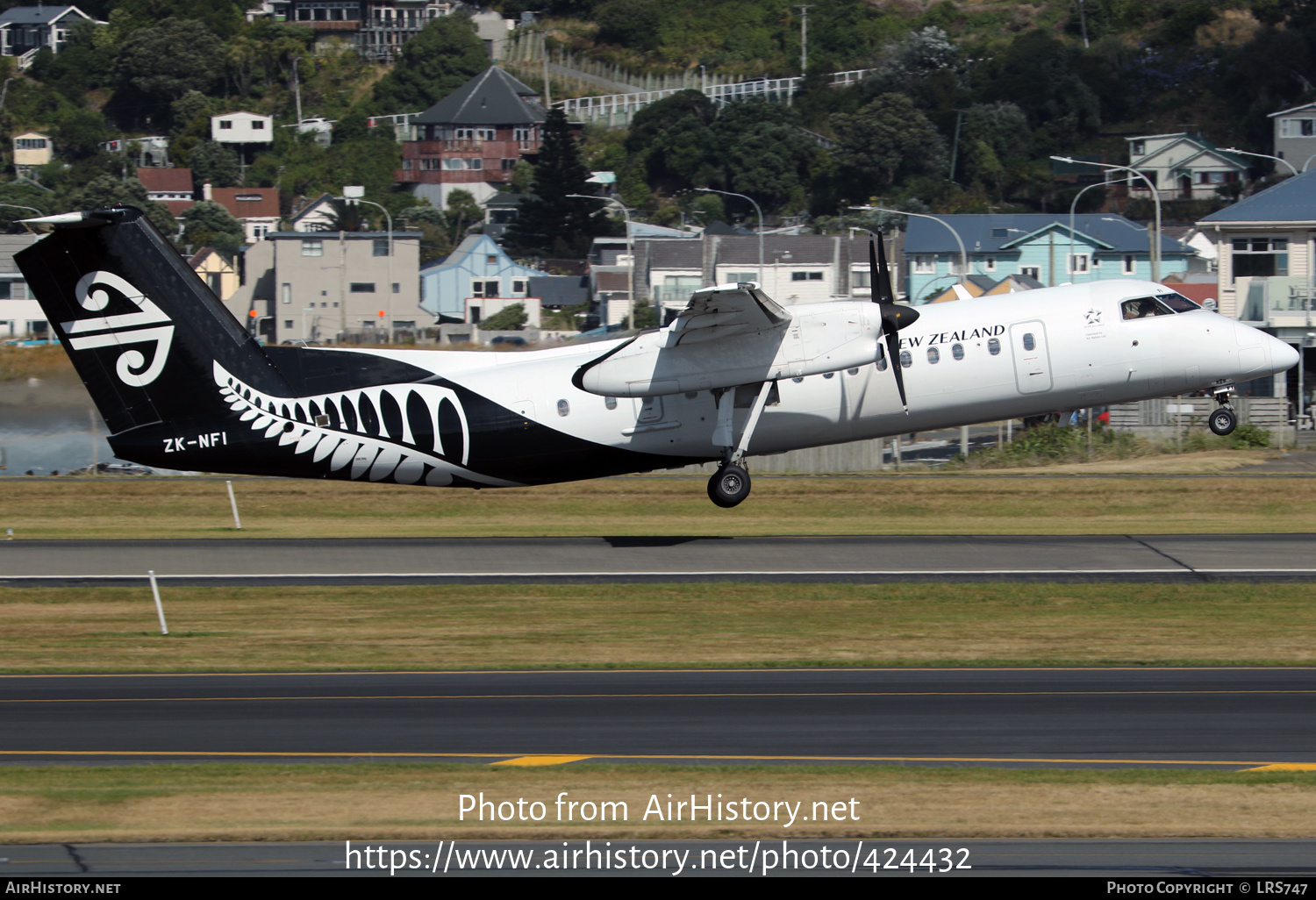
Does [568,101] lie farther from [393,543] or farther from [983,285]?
[393,543]

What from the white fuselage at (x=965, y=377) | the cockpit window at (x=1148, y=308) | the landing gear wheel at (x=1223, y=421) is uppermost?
the cockpit window at (x=1148, y=308)

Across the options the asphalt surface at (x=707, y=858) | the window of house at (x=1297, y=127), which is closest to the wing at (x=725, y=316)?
the asphalt surface at (x=707, y=858)

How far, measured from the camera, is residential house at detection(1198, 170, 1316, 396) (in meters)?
58.0

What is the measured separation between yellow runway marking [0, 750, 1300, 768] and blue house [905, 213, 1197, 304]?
84.4m

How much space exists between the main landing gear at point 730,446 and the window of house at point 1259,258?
44.3 m

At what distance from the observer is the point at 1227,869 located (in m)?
12.8

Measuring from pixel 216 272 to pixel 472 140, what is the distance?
142ft

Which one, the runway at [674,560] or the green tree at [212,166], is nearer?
the runway at [674,560]

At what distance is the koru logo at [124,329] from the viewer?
2602 centimetres

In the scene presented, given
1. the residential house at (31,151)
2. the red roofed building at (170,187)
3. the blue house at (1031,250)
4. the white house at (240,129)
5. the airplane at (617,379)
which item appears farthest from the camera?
the white house at (240,129)

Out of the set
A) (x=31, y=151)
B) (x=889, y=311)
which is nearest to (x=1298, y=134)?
(x=889, y=311)

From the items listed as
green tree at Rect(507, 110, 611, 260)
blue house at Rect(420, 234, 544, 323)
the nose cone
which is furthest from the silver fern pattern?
green tree at Rect(507, 110, 611, 260)

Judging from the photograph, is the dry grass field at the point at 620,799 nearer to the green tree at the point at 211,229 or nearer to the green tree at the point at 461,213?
the green tree at the point at 211,229

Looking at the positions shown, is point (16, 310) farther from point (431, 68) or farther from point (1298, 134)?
point (1298, 134)
